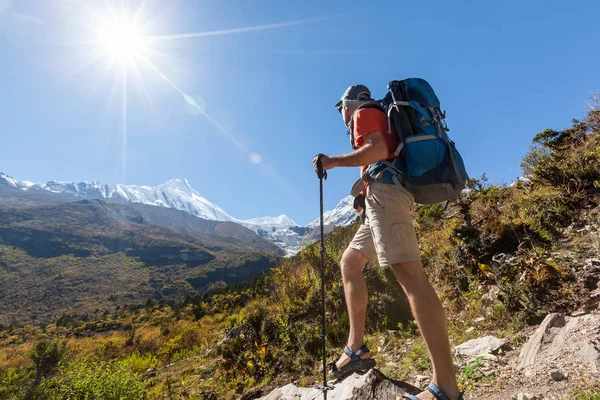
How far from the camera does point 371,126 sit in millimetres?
1980

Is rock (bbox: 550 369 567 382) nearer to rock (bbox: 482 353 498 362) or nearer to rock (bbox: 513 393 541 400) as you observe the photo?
rock (bbox: 513 393 541 400)

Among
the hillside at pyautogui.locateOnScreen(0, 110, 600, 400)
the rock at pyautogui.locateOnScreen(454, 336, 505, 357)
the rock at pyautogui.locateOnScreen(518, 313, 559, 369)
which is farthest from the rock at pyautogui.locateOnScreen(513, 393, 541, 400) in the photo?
the rock at pyautogui.locateOnScreen(454, 336, 505, 357)

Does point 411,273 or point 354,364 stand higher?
point 411,273

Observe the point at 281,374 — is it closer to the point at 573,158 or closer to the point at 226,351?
the point at 226,351

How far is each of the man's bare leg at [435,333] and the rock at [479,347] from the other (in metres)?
1.43

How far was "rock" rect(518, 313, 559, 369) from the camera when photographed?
240 cm

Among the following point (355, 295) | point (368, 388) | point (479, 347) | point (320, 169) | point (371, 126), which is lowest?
point (368, 388)

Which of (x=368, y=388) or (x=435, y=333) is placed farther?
(x=368, y=388)

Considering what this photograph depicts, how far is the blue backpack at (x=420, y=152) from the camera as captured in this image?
6.15 ft

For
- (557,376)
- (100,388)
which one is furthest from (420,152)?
(100,388)

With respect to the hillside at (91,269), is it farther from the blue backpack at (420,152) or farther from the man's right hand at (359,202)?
the blue backpack at (420,152)

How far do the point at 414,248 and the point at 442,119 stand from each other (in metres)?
0.93

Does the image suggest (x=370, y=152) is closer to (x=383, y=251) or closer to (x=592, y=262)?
(x=383, y=251)

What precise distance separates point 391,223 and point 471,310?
9.31 feet
